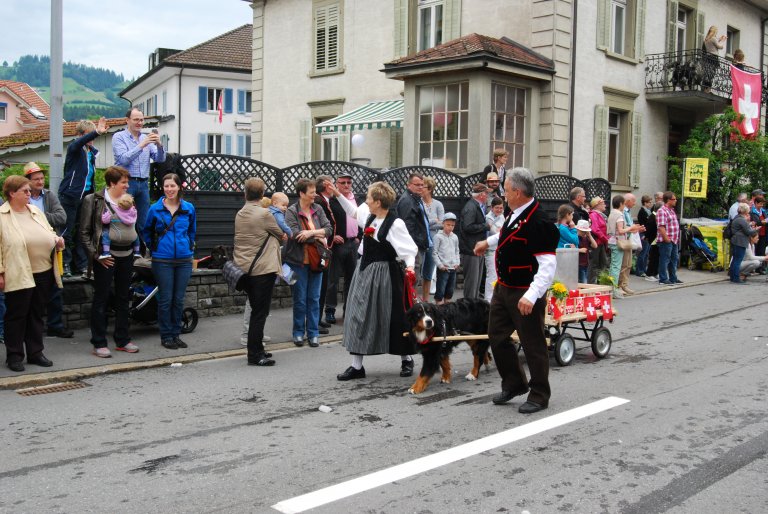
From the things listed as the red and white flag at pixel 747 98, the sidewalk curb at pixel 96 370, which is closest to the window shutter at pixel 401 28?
the red and white flag at pixel 747 98

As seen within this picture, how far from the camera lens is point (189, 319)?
34.0 feet

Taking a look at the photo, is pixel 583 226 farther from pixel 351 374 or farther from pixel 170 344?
pixel 170 344

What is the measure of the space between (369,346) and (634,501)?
3.48m

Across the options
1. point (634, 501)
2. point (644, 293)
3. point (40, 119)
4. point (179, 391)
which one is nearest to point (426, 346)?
point (179, 391)

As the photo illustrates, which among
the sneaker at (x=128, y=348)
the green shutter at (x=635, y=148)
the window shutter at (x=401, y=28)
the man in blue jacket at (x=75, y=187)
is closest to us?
the sneaker at (x=128, y=348)

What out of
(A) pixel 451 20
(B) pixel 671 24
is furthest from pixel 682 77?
(A) pixel 451 20

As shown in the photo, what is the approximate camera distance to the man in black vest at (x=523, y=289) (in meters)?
6.57

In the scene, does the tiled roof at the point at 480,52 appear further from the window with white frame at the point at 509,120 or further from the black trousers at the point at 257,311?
the black trousers at the point at 257,311

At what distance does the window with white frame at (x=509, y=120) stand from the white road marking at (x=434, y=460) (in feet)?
41.8

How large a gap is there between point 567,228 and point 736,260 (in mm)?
7725

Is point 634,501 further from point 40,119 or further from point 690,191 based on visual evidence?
point 40,119

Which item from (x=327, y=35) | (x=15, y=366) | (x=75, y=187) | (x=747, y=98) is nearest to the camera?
(x=15, y=366)

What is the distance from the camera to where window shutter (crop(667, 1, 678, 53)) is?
23328mm

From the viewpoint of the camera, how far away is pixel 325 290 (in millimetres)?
10820
